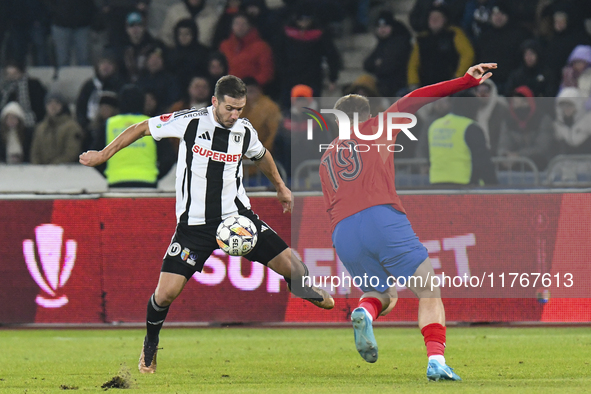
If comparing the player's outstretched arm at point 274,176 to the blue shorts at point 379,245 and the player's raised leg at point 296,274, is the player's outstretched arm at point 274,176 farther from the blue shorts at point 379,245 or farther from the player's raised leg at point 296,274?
the blue shorts at point 379,245

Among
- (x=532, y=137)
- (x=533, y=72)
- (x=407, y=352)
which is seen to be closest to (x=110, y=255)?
(x=407, y=352)

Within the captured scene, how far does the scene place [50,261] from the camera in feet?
32.5

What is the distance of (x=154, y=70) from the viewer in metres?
13.7

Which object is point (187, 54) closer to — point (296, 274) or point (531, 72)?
point (531, 72)

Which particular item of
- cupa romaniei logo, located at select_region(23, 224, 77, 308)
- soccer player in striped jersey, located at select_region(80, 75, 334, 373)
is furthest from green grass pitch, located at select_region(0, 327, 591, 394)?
soccer player in striped jersey, located at select_region(80, 75, 334, 373)

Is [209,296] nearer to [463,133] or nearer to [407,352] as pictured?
[407,352]

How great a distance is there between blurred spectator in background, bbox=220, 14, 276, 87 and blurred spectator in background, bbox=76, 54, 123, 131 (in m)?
1.65

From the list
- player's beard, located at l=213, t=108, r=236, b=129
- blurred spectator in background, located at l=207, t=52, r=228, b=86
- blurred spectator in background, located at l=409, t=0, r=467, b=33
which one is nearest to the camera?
player's beard, located at l=213, t=108, r=236, b=129

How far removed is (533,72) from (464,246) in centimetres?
385

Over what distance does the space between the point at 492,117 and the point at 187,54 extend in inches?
192

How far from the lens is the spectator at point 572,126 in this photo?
1094 centimetres

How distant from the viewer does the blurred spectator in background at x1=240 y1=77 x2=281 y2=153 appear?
12.1m

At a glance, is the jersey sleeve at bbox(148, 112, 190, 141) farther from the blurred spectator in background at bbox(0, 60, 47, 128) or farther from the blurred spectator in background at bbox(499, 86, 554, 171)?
the blurred spectator in background at bbox(0, 60, 47, 128)

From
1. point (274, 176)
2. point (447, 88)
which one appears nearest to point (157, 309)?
point (274, 176)
